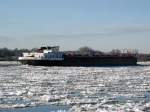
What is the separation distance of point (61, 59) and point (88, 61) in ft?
18.5

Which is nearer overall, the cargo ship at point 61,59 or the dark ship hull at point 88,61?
the dark ship hull at point 88,61

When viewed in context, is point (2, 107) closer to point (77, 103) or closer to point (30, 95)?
point (77, 103)

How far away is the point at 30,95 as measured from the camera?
63.5 ft

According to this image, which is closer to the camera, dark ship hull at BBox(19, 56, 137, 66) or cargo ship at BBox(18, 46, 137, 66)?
dark ship hull at BBox(19, 56, 137, 66)

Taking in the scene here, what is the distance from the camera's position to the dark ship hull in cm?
6788

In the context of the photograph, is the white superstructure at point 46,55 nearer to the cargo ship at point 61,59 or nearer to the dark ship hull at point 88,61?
the cargo ship at point 61,59

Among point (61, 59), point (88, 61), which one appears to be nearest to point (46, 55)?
point (61, 59)

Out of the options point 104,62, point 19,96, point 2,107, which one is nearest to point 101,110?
point 2,107

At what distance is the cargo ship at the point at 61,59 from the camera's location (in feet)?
224

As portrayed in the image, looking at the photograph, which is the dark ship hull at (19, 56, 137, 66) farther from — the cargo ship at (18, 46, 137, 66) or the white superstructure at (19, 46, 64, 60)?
the white superstructure at (19, 46, 64, 60)

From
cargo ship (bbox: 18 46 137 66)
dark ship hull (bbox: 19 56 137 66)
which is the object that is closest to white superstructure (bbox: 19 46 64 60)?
cargo ship (bbox: 18 46 137 66)

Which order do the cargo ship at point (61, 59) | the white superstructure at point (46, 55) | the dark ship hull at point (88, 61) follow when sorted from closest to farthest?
the dark ship hull at point (88, 61)
the cargo ship at point (61, 59)
the white superstructure at point (46, 55)

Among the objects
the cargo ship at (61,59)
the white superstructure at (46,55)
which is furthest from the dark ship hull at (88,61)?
the white superstructure at (46,55)

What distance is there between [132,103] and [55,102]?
2668 millimetres
